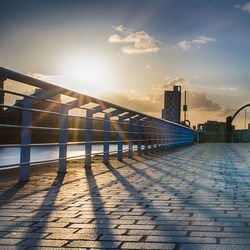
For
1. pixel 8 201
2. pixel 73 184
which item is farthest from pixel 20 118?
pixel 8 201

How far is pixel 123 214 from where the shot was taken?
340 cm

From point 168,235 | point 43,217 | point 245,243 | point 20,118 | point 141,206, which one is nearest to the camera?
point 245,243

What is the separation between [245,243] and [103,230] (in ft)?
3.33

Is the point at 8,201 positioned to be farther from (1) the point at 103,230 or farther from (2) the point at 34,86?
(2) the point at 34,86

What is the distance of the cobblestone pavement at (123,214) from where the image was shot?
251cm

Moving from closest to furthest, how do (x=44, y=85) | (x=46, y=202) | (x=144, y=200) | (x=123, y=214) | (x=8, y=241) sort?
(x=8, y=241) → (x=123, y=214) → (x=46, y=202) → (x=144, y=200) → (x=44, y=85)

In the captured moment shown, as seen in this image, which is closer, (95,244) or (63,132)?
(95,244)

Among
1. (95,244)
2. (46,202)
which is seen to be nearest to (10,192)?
(46,202)

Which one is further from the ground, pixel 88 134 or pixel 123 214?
pixel 88 134

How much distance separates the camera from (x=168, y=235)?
2678 mm

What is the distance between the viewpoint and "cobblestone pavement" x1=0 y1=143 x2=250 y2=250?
8.24 feet

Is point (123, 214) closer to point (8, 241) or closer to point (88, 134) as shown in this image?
point (8, 241)

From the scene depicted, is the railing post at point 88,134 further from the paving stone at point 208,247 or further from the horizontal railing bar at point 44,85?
the paving stone at point 208,247

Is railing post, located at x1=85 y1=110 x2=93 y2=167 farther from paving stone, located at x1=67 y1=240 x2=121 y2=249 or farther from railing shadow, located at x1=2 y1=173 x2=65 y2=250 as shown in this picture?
paving stone, located at x1=67 y1=240 x2=121 y2=249
